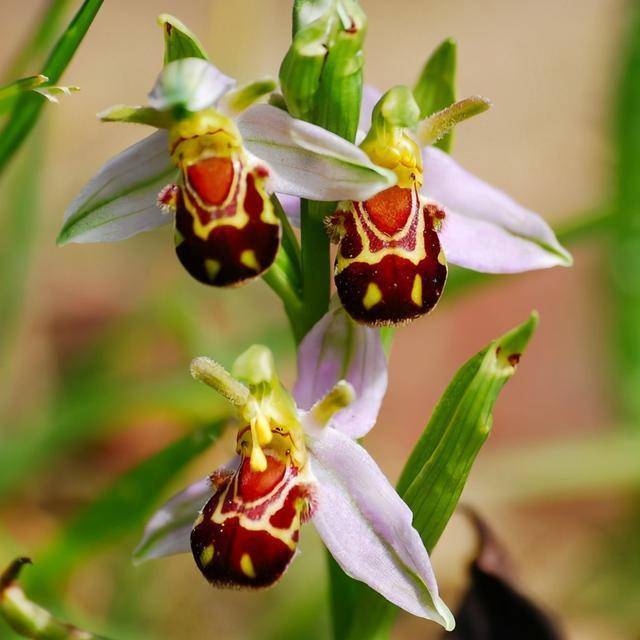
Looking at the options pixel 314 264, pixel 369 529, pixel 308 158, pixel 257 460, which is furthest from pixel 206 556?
pixel 308 158

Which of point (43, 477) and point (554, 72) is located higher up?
point (554, 72)

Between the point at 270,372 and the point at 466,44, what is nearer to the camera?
the point at 270,372

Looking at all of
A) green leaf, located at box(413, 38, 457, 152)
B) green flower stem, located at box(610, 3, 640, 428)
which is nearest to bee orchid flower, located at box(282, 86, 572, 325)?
green leaf, located at box(413, 38, 457, 152)

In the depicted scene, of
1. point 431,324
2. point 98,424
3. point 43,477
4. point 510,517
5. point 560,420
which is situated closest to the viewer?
point 98,424

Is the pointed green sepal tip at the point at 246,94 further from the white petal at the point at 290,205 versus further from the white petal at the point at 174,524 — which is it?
the white petal at the point at 174,524

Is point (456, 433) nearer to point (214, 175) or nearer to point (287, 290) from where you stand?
point (287, 290)

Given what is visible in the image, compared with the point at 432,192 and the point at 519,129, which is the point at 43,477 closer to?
the point at 432,192

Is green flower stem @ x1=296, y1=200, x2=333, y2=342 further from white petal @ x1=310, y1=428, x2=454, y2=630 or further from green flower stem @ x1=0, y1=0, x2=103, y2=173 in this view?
green flower stem @ x1=0, y1=0, x2=103, y2=173

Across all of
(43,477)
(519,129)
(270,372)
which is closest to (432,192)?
(270,372)
